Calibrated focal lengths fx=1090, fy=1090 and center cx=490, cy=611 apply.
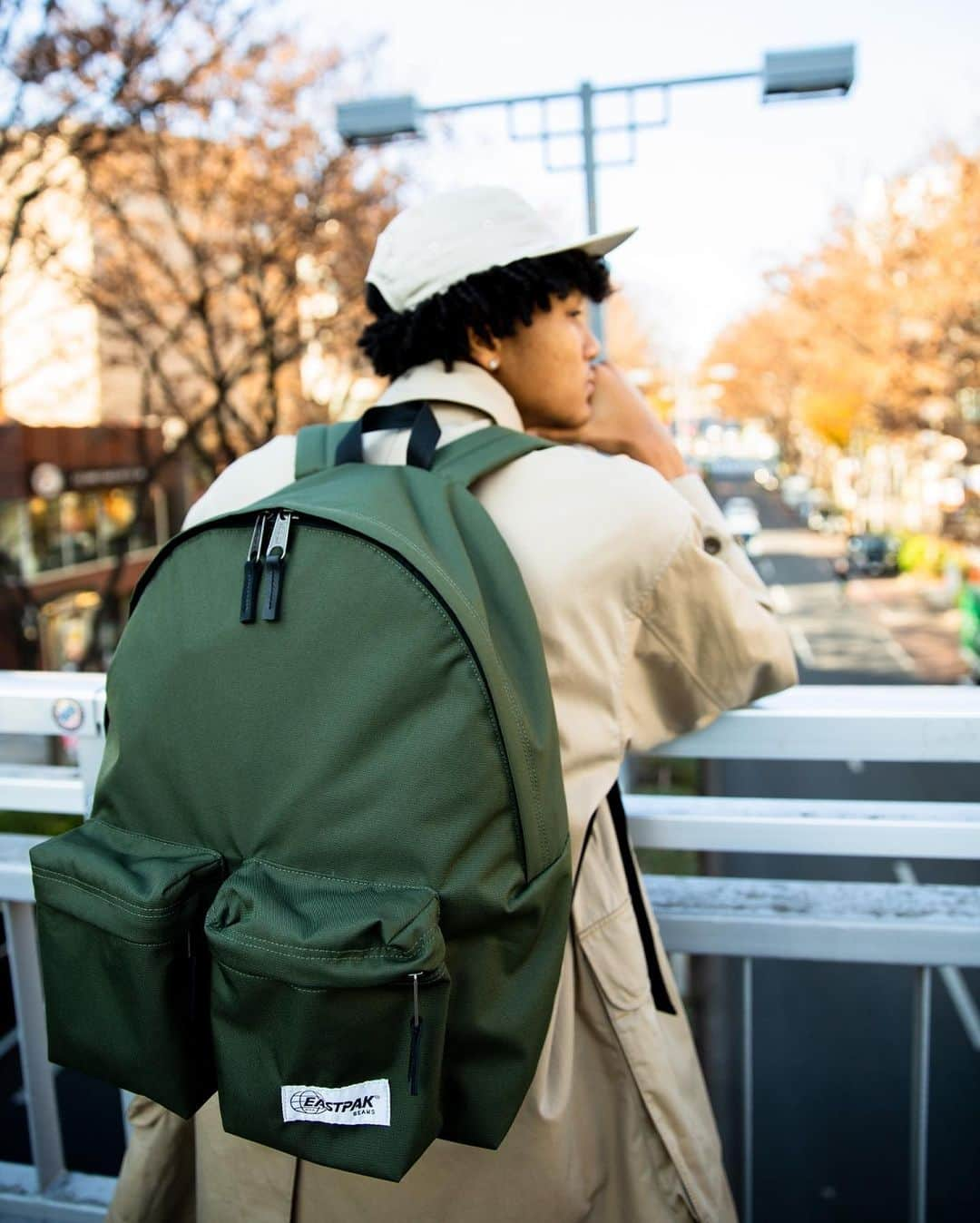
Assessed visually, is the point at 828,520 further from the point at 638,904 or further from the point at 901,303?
the point at 638,904

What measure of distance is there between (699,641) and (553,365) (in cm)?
45

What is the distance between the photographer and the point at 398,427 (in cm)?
141

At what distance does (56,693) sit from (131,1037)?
0.65 meters

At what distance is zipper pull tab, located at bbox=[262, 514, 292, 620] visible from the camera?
1119 mm

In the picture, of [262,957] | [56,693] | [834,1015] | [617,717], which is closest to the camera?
[262,957]

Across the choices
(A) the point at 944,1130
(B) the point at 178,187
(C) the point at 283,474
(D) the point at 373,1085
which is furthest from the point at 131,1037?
(B) the point at 178,187

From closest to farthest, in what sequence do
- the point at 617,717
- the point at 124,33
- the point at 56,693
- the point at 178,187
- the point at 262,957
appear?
the point at 262,957
the point at 617,717
the point at 56,693
the point at 124,33
the point at 178,187

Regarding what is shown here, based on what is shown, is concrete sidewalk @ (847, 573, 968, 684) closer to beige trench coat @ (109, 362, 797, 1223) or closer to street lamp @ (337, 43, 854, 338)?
street lamp @ (337, 43, 854, 338)

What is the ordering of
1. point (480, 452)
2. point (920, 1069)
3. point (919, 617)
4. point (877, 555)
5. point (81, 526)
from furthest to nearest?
point (877, 555)
point (919, 617)
point (81, 526)
point (920, 1069)
point (480, 452)

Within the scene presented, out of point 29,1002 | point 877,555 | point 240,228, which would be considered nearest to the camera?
point 29,1002

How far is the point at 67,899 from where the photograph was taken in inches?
47.3

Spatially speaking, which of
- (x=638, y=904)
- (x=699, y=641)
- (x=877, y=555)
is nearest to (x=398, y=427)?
(x=699, y=641)

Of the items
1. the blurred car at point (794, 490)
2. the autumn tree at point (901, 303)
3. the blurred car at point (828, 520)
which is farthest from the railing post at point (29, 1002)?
the blurred car at point (828, 520)

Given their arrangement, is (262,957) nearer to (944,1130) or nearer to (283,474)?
(283,474)
